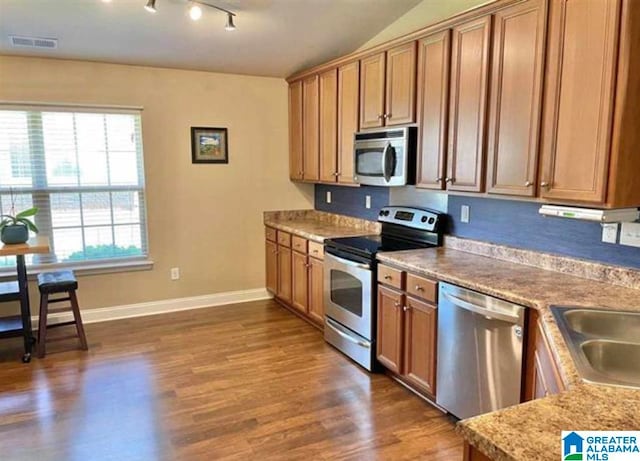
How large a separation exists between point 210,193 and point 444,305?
10.1 ft

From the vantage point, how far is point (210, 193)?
5000 mm

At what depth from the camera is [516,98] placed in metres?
2.59

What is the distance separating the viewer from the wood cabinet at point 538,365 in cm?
178

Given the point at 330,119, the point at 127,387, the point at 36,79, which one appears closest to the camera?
the point at 127,387

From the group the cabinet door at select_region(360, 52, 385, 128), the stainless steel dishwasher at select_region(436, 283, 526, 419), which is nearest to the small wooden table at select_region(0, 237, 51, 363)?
the cabinet door at select_region(360, 52, 385, 128)

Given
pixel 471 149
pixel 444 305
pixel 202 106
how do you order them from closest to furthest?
1. pixel 444 305
2. pixel 471 149
3. pixel 202 106

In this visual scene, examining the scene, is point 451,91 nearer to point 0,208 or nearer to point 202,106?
point 202,106

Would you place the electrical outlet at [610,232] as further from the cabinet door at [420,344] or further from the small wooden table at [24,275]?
the small wooden table at [24,275]

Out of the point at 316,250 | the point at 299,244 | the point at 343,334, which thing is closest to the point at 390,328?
the point at 343,334

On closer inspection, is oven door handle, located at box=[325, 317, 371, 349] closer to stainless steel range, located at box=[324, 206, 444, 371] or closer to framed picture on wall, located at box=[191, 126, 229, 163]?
stainless steel range, located at box=[324, 206, 444, 371]

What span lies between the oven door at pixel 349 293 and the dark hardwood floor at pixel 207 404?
320mm

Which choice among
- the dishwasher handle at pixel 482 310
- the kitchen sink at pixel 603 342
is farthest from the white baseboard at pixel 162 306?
the kitchen sink at pixel 603 342

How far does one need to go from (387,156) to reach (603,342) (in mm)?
2073

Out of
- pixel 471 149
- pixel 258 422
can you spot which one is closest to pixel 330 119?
pixel 471 149
